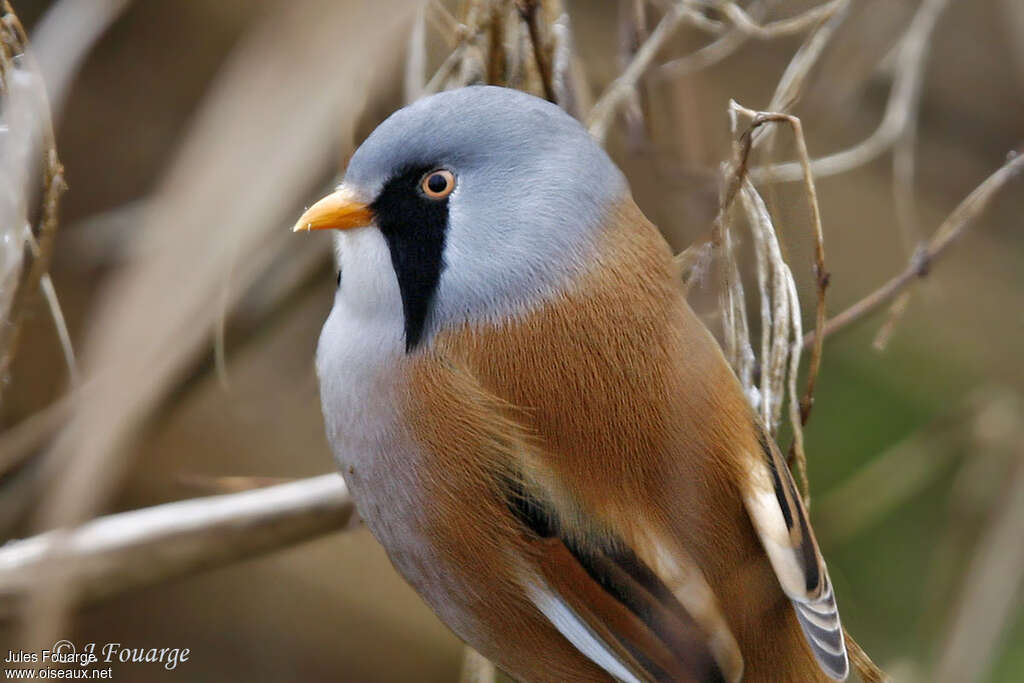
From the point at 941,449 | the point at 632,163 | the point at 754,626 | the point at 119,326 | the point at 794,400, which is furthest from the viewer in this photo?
the point at 941,449

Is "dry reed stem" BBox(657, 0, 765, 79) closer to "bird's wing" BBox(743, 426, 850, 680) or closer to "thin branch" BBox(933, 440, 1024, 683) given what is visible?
"bird's wing" BBox(743, 426, 850, 680)

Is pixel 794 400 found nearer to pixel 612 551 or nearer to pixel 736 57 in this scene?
pixel 612 551

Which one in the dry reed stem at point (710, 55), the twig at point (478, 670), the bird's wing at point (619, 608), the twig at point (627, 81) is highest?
the twig at point (627, 81)

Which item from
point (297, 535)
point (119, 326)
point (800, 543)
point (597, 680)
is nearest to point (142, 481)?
point (297, 535)

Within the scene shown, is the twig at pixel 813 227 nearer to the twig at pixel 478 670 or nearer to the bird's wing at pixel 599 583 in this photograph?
the bird's wing at pixel 599 583

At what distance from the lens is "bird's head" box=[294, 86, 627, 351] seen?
1.84 metres

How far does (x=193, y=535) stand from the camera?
6.98ft

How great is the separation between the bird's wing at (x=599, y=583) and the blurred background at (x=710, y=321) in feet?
1.76

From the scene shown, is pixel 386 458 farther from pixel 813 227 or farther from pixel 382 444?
pixel 813 227

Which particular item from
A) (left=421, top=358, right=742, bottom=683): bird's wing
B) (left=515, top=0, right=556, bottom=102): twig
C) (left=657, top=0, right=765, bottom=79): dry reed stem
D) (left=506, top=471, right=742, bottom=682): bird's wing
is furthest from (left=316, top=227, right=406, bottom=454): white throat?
(left=657, top=0, right=765, bottom=79): dry reed stem

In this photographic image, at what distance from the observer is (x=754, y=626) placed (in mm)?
1909

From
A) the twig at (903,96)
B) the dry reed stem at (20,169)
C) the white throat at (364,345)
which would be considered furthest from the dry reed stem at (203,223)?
the twig at (903,96)

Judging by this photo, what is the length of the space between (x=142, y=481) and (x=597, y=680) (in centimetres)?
238

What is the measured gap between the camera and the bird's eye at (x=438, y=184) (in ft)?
6.14
